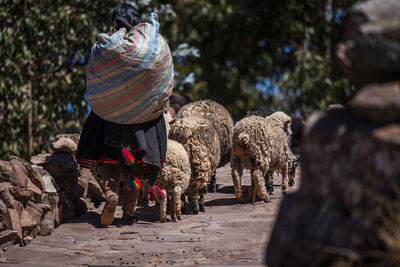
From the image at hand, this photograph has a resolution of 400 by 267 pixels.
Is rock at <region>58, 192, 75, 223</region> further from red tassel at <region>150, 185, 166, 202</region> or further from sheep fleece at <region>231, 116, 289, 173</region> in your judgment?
sheep fleece at <region>231, 116, 289, 173</region>

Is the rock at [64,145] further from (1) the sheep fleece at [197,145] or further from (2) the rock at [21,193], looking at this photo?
(2) the rock at [21,193]

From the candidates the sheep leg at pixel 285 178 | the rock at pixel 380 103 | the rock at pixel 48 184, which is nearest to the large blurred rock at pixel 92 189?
the rock at pixel 48 184

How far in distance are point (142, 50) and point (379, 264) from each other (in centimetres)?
381

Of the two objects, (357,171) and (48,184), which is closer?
(357,171)

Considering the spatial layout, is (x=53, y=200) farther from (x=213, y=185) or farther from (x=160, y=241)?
(x=213, y=185)

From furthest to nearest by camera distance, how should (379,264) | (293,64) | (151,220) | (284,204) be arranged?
(293,64)
(151,220)
(284,204)
(379,264)

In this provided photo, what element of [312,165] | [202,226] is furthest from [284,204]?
[202,226]

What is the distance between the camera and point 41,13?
11.0 metres

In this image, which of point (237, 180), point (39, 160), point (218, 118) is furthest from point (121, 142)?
point (218, 118)

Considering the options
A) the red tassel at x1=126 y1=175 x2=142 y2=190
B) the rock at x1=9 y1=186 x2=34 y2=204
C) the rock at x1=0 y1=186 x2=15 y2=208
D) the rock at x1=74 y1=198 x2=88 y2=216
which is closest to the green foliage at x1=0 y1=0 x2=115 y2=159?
the rock at x1=74 y1=198 x2=88 y2=216

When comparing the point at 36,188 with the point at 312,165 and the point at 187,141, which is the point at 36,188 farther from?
the point at 312,165

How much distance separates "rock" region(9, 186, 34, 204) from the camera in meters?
5.38

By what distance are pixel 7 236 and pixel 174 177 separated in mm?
1846

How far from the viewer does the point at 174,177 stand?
6.19 m
